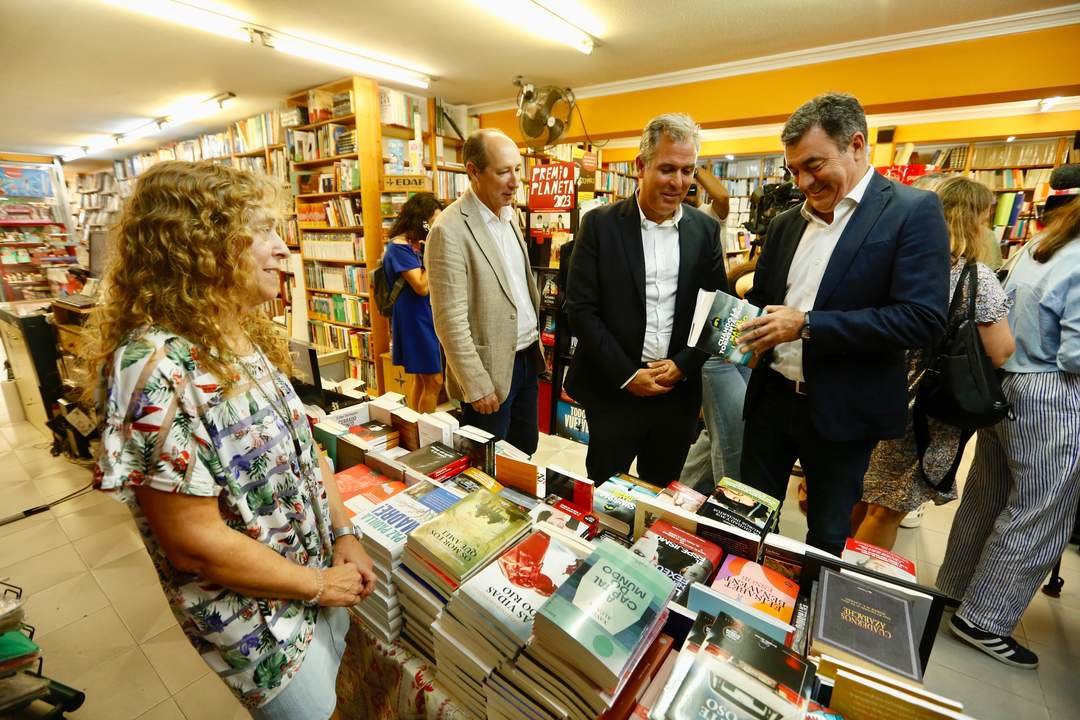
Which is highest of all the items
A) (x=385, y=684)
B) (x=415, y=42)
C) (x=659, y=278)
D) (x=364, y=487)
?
(x=415, y=42)

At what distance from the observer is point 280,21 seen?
10.4 ft

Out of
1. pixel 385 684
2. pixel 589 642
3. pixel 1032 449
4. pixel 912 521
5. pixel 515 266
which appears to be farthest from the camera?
pixel 912 521

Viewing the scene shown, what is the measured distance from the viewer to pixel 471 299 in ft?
6.24

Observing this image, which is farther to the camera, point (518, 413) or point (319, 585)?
point (518, 413)

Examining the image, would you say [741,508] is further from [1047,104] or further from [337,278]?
[1047,104]

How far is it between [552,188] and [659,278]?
1.85m

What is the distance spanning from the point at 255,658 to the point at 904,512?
2.34 m

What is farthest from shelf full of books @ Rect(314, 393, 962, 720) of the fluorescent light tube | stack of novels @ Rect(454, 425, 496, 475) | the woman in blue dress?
the fluorescent light tube

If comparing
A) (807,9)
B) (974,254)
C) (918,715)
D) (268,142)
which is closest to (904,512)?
(974,254)

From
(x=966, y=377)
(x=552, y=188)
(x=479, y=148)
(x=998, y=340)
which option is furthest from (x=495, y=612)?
(x=552, y=188)

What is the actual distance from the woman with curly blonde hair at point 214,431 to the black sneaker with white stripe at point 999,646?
7.73 feet

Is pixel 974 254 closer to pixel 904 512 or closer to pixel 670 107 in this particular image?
pixel 904 512

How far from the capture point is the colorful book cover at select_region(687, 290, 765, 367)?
4.57 feet

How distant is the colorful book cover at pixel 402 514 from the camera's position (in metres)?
1.05
